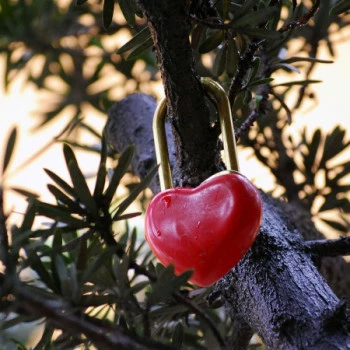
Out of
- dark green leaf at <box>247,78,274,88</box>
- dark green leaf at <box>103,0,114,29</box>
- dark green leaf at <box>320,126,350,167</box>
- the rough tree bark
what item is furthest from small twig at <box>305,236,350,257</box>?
dark green leaf at <box>320,126,350,167</box>

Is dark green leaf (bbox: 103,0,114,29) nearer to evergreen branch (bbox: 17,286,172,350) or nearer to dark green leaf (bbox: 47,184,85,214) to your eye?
dark green leaf (bbox: 47,184,85,214)

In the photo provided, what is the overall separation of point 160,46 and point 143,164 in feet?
1.02

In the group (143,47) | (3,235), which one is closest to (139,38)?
(143,47)

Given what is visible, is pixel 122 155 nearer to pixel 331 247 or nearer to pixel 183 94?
pixel 183 94

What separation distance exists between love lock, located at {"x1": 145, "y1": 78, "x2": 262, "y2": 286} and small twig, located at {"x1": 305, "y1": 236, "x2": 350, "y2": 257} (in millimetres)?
80

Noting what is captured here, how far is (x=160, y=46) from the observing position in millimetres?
400

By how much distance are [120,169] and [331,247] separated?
0.17 meters

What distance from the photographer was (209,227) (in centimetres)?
40

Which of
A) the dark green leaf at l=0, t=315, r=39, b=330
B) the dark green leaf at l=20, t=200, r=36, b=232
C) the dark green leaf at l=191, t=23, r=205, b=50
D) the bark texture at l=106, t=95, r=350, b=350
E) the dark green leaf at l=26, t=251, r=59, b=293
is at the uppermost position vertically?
the dark green leaf at l=191, t=23, r=205, b=50

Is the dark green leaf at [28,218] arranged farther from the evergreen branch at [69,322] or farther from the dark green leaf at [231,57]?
the dark green leaf at [231,57]

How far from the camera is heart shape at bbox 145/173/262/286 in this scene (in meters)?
0.39

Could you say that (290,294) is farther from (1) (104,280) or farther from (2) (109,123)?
(2) (109,123)

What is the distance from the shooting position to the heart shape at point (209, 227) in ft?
1.27

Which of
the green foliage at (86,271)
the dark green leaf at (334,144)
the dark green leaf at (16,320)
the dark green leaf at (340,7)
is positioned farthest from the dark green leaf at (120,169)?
the dark green leaf at (334,144)
